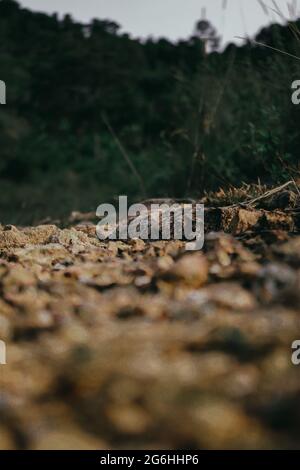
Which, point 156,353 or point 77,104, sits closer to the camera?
point 156,353

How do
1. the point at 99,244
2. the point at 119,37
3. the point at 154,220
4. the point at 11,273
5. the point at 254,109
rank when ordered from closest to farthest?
1. the point at 11,273
2. the point at 99,244
3. the point at 154,220
4. the point at 254,109
5. the point at 119,37

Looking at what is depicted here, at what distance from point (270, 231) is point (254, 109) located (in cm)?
223

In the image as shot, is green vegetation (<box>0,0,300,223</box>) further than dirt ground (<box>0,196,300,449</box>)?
Yes

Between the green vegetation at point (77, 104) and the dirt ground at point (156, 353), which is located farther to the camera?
the green vegetation at point (77, 104)

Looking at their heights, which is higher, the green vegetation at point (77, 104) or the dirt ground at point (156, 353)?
the green vegetation at point (77, 104)

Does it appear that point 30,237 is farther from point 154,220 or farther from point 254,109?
point 254,109

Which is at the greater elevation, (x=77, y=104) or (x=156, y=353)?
(x=77, y=104)

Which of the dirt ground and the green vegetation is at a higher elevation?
the green vegetation

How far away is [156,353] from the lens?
862mm

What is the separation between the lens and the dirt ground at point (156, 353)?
70 centimetres

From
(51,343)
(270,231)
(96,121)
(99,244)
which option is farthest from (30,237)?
(96,121)

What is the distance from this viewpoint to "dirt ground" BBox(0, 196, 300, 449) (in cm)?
70

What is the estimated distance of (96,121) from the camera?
40.5 ft
